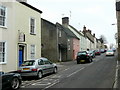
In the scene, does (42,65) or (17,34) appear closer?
(42,65)

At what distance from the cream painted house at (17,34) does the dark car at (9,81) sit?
17.2 ft

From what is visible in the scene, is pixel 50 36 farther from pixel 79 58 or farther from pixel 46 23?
pixel 79 58

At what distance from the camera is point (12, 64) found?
17203mm

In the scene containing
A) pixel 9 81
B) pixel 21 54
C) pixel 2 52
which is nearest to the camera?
pixel 9 81

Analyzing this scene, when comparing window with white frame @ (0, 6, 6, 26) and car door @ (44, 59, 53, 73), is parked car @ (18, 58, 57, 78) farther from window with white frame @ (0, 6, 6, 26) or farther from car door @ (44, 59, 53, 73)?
window with white frame @ (0, 6, 6, 26)

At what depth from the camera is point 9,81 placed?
1017 cm

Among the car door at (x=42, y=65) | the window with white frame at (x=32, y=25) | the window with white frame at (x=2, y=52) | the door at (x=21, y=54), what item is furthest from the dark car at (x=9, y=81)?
the window with white frame at (x=32, y=25)

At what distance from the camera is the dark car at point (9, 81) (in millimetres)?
9712

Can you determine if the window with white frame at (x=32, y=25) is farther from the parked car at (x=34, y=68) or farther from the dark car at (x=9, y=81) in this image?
the dark car at (x=9, y=81)

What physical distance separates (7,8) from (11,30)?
1899 mm

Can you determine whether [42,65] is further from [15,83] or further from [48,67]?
[15,83]

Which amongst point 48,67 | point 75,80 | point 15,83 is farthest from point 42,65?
point 15,83

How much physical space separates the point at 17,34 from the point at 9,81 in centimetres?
845

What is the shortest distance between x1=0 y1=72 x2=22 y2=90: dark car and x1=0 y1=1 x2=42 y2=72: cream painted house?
17.2 ft
